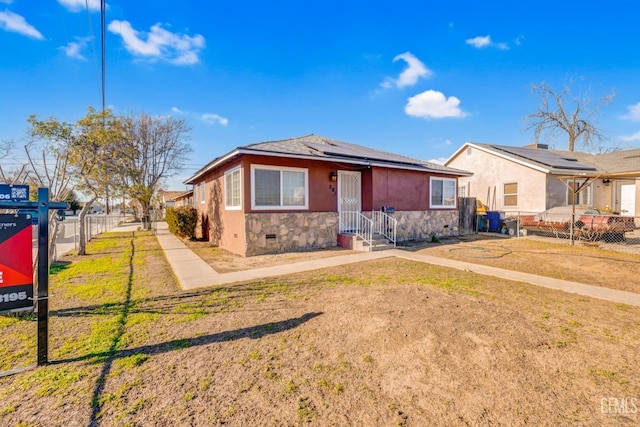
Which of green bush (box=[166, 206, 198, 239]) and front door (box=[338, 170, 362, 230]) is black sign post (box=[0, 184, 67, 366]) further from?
green bush (box=[166, 206, 198, 239])

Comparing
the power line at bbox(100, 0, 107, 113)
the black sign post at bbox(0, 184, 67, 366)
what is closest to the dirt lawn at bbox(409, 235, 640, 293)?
the black sign post at bbox(0, 184, 67, 366)

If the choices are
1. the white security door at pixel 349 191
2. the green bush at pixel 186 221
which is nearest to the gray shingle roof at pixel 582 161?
the white security door at pixel 349 191

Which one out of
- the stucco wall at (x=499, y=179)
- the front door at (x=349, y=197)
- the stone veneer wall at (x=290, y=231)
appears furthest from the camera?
the stucco wall at (x=499, y=179)

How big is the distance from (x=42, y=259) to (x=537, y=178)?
62.6 ft

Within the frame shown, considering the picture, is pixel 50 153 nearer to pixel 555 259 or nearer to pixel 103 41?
pixel 103 41

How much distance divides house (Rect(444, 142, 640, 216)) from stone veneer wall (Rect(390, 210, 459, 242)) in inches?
208

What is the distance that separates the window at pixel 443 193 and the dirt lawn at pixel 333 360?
8463 mm

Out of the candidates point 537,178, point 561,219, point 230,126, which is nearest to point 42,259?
point 561,219

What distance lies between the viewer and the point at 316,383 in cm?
251

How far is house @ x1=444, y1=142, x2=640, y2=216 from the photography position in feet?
49.4

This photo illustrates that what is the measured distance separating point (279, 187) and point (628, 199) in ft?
64.1

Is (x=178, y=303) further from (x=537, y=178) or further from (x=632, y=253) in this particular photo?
(x=537, y=178)

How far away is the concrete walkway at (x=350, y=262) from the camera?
16.7ft

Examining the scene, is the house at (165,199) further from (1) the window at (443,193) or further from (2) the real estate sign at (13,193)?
(2) the real estate sign at (13,193)
